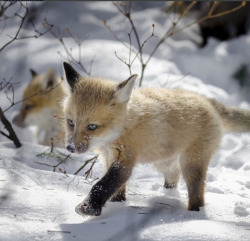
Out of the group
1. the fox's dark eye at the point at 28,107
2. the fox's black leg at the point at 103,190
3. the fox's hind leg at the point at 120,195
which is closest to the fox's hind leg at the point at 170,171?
the fox's hind leg at the point at 120,195

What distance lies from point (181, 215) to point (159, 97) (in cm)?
99

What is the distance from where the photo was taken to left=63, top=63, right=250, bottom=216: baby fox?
122 inches

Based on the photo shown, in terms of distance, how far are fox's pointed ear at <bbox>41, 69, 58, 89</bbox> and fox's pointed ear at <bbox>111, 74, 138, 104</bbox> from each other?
2.81 metres

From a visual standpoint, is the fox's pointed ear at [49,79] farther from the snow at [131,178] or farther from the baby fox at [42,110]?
the snow at [131,178]

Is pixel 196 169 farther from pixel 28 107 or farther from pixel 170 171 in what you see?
pixel 28 107

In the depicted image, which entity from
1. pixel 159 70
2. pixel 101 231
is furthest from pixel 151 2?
pixel 101 231

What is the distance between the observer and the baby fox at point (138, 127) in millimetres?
3100

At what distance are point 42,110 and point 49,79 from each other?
0.50 meters

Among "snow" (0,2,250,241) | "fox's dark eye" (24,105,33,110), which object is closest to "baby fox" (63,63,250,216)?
"snow" (0,2,250,241)

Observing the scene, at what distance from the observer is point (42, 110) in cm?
616

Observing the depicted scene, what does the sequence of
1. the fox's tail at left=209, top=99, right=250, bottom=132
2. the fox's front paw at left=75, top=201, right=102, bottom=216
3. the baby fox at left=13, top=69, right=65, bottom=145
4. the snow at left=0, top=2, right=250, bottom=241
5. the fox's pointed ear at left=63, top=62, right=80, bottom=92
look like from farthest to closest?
the baby fox at left=13, top=69, right=65, bottom=145 < the fox's tail at left=209, top=99, right=250, bottom=132 < the fox's pointed ear at left=63, top=62, right=80, bottom=92 < the fox's front paw at left=75, top=201, right=102, bottom=216 < the snow at left=0, top=2, right=250, bottom=241

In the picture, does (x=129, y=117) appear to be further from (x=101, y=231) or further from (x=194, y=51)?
(x=194, y=51)

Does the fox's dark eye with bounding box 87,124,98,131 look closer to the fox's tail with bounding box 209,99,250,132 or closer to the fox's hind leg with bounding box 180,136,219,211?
the fox's hind leg with bounding box 180,136,219,211

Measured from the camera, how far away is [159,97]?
363cm
